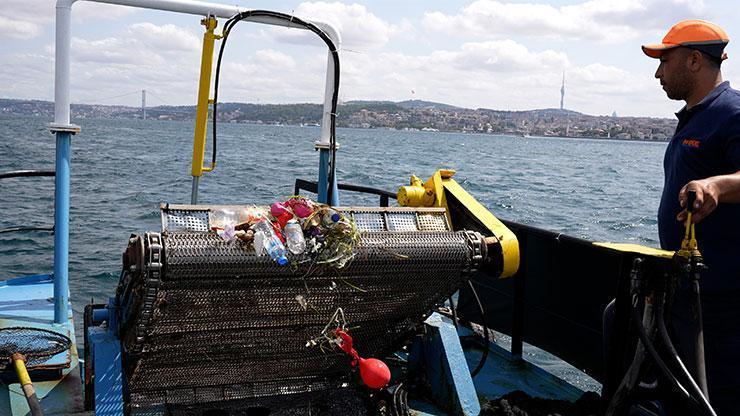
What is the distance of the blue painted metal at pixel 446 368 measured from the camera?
454 cm

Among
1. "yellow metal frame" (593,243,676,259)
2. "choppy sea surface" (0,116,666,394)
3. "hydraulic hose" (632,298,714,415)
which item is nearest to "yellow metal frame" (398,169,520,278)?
"yellow metal frame" (593,243,676,259)

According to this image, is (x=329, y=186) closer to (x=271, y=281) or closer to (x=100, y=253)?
(x=271, y=281)

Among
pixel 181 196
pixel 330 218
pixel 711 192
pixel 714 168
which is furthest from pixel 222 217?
pixel 181 196

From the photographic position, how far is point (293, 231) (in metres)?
3.68

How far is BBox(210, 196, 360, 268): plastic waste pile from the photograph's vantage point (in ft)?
11.7

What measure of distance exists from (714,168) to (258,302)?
7.67 feet

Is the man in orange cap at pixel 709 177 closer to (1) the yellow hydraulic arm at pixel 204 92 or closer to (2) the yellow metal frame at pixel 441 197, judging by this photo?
(2) the yellow metal frame at pixel 441 197

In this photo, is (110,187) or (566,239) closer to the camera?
(566,239)

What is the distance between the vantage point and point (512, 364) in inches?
238

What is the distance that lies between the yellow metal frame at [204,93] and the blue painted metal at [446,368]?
76.4 inches

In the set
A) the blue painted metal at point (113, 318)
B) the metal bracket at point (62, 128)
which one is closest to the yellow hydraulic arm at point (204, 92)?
the metal bracket at point (62, 128)

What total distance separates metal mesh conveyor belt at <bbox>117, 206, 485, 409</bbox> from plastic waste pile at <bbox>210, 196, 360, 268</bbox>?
0.06m

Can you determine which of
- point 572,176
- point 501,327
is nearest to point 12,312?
point 501,327

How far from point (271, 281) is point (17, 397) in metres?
2.21
